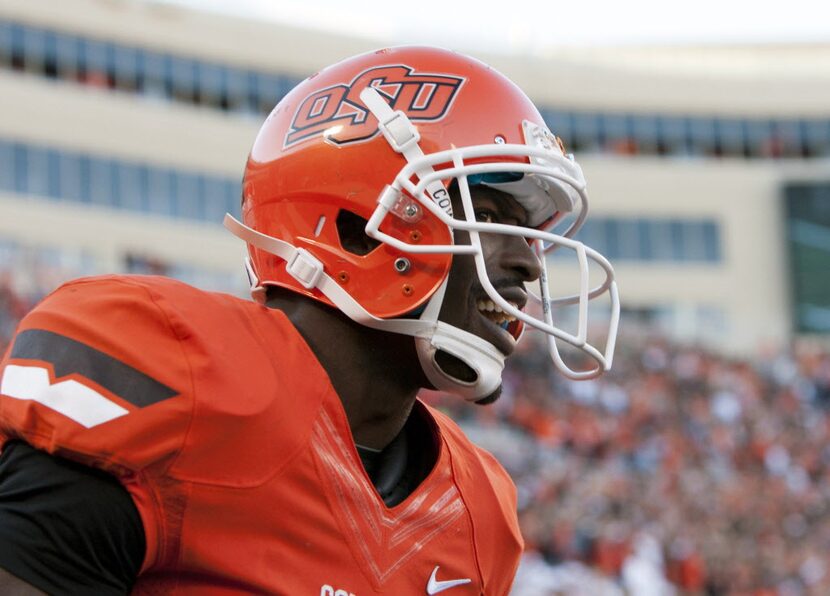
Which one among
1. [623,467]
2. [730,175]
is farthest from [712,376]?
[730,175]

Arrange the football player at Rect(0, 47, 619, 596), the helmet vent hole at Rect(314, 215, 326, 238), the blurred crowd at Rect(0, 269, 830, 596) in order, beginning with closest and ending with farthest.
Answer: the football player at Rect(0, 47, 619, 596) < the helmet vent hole at Rect(314, 215, 326, 238) < the blurred crowd at Rect(0, 269, 830, 596)

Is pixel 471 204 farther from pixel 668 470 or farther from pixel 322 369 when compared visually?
pixel 668 470

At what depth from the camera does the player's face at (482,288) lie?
8.45 ft

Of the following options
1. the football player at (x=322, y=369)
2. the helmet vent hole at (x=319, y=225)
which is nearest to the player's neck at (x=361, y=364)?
the football player at (x=322, y=369)

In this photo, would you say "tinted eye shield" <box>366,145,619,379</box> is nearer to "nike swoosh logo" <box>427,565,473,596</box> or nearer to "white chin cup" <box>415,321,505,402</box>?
"white chin cup" <box>415,321,505,402</box>

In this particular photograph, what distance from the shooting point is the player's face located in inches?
101

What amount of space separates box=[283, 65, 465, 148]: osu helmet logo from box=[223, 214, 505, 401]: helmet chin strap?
25 centimetres

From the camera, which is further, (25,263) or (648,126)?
(648,126)

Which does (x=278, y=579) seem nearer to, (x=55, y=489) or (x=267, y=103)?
(x=55, y=489)

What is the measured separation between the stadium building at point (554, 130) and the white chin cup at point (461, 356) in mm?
18769

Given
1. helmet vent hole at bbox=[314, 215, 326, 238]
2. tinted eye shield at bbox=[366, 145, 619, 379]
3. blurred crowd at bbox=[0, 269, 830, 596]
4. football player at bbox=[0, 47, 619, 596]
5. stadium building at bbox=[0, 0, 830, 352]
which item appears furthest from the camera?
stadium building at bbox=[0, 0, 830, 352]

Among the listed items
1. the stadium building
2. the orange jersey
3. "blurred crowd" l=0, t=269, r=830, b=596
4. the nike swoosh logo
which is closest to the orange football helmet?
the orange jersey

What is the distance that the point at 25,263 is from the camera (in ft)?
50.4

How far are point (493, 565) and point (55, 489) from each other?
1052 millimetres
